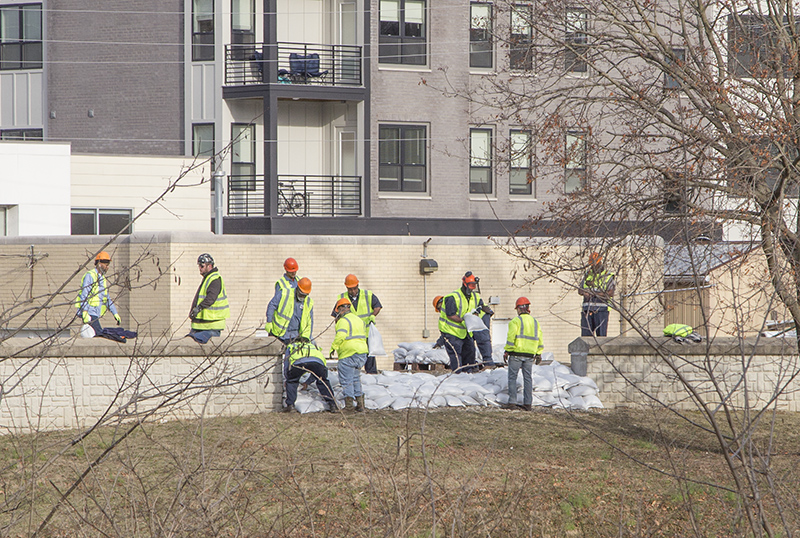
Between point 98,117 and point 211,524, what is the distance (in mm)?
21269

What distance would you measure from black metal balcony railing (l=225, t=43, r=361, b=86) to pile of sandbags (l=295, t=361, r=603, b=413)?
12327mm

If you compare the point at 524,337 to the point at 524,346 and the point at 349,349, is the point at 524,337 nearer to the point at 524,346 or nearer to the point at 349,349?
the point at 524,346

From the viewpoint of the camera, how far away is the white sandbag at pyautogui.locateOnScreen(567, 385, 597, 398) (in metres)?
12.3

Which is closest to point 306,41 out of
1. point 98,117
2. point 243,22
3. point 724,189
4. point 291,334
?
point 243,22

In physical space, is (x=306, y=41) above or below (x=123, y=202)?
above

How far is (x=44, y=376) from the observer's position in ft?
35.4

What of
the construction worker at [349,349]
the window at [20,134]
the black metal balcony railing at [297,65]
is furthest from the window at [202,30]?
the construction worker at [349,349]

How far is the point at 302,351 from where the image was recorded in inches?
437

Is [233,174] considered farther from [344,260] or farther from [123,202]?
[344,260]

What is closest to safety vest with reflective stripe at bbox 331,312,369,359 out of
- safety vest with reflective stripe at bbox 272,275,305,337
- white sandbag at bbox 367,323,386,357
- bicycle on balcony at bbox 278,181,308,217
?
safety vest with reflective stripe at bbox 272,275,305,337

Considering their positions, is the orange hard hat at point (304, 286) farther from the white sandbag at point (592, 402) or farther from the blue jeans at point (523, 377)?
the white sandbag at point (592, 402)

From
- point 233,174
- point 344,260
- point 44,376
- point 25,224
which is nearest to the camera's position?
point 44,376

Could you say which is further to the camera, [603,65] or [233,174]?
[233,174]

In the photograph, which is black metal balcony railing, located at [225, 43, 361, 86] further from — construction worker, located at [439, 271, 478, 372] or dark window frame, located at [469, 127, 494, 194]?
construction worker, located at [439, 271, 478, 372]
